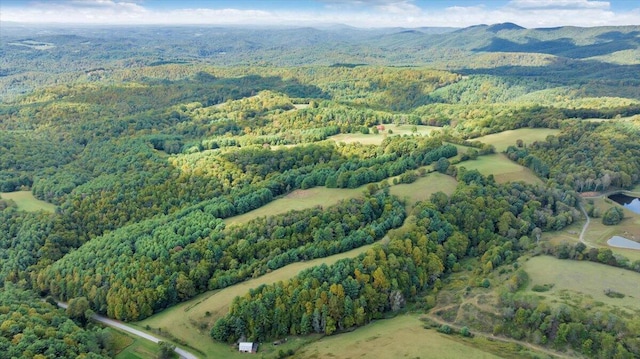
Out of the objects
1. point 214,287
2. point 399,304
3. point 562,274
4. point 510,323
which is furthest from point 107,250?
point 562,274

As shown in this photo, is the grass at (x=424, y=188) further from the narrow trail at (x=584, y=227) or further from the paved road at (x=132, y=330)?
the paved road at (x=132, y=330)

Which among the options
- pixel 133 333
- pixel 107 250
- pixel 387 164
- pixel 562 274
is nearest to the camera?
pixel 133 333

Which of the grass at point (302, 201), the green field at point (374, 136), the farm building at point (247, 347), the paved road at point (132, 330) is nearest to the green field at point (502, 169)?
the grass at point (302, 201)

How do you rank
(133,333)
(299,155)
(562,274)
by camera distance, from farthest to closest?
(299,155), (562,274), (133,333)

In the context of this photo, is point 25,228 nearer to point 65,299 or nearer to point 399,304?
point 65,299

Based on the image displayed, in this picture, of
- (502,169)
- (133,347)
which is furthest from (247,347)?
(502,169)

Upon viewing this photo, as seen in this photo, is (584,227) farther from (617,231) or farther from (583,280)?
(583,280)

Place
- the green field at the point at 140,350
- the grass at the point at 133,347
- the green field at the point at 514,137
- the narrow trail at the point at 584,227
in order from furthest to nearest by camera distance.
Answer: the green field at the point at 514,137 < the narrow trail at the point at 584,227 < the grass at the point at 133,347 < the green field at the point at 140,350
